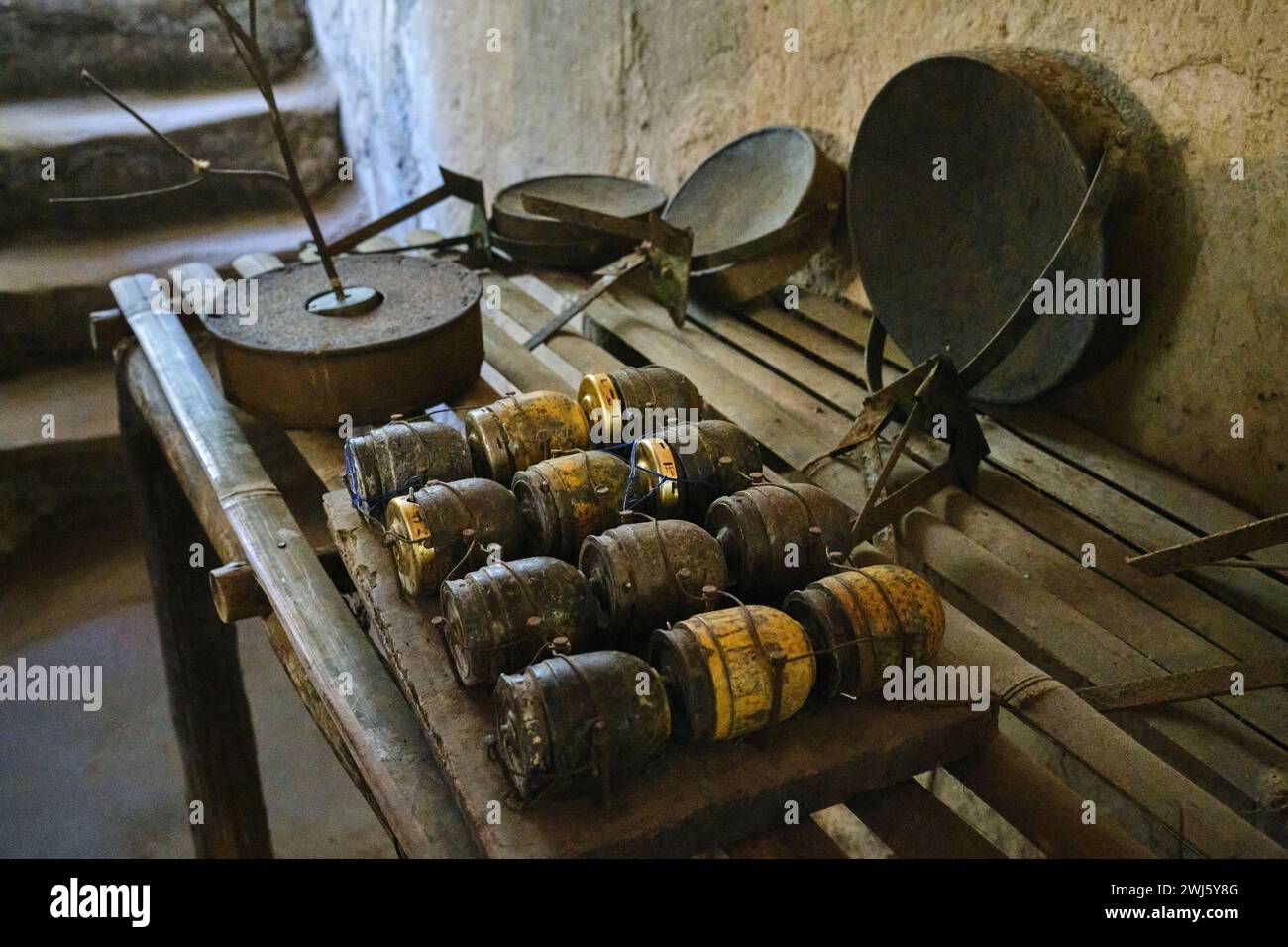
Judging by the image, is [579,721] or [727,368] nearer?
[579,721]

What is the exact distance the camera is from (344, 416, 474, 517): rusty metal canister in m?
2.10

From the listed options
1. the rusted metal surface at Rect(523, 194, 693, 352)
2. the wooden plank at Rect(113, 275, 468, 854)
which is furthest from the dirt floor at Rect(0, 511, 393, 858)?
the rusted metal surface at Rect(523, 194, 693, 352)

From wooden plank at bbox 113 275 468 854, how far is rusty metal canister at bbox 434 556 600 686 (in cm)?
17

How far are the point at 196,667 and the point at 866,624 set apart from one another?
251 cm

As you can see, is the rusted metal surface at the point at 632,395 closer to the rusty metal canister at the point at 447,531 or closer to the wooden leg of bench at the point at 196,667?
the rusty metal canister at the point at 447,531

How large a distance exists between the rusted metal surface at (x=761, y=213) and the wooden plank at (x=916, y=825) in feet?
6.48

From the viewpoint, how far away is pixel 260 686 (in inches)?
187

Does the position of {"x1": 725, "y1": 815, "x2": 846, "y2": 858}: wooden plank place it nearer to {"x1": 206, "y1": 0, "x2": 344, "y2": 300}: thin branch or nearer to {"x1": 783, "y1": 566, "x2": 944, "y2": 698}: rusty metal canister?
{"x1": 783, "y1": 566, "x2": 944, "y2": 698}: rusty metal canister

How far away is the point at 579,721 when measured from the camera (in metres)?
1.49

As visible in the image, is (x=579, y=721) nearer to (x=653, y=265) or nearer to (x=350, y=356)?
(x=350, y=356)

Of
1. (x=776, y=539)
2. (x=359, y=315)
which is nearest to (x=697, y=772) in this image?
(x=776, y=539)

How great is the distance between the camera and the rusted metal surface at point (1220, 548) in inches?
77.4

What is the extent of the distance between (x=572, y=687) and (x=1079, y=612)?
1102 mm

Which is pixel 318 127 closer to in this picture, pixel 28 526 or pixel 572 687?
pixel 28 526
